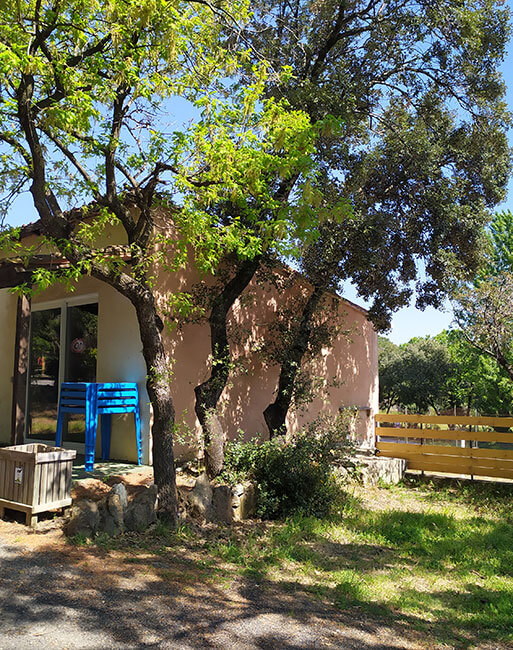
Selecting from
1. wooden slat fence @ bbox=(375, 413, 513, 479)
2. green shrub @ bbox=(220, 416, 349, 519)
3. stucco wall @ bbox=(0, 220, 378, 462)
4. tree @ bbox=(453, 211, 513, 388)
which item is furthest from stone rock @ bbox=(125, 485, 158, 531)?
tree @ bbox=(453, 211, 513, 388)

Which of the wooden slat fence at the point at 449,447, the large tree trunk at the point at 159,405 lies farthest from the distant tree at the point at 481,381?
the large tree trunk at the point at 159,405

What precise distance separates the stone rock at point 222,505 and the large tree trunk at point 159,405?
0.73m

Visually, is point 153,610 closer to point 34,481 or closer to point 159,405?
point 34,481

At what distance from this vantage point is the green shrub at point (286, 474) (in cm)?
721

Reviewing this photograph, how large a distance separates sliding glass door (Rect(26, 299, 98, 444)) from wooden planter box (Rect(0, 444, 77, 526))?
337cm

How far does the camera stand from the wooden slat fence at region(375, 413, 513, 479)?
9.31 meters

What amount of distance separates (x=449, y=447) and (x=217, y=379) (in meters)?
4.83

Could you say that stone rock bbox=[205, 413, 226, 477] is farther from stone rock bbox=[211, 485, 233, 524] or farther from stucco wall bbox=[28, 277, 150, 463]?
stucco wall bbox=[28, 277, 150, 463]

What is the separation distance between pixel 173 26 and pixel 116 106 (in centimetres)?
137

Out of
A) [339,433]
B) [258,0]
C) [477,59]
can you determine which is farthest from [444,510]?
[258,0]

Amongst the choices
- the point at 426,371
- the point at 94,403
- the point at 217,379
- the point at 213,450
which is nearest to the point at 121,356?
the point at 94,403

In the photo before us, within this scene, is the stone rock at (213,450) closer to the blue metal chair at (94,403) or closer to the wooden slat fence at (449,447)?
the blue metal chair at (94,403)

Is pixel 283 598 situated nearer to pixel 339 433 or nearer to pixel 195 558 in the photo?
pixel 195 558

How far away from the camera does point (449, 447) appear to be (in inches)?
392
